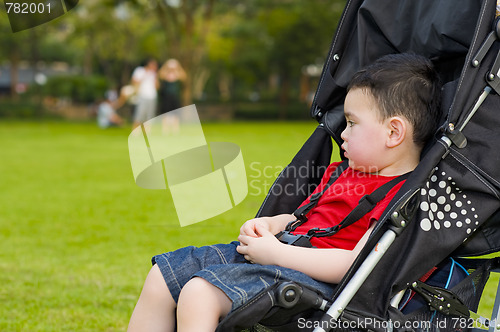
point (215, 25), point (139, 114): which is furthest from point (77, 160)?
point (215, 25)

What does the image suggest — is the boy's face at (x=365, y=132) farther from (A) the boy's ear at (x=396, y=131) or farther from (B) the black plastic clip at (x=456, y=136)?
(B) the black plastic clip at (x=456, y=136)

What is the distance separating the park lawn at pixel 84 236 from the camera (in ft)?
10.8

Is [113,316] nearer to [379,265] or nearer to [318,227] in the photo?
[318,227]

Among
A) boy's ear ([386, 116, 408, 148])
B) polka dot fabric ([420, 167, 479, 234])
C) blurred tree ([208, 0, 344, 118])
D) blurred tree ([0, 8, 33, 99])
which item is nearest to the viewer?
polka dot fabric ([420, 167, 479, 234])

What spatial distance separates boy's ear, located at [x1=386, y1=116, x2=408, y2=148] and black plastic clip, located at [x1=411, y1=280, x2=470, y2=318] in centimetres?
45

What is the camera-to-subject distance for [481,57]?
2064mm

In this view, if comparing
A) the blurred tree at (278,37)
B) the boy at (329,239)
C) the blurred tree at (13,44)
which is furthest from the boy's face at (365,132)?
the blurred tree at (13,44)

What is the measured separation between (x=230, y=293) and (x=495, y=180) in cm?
91

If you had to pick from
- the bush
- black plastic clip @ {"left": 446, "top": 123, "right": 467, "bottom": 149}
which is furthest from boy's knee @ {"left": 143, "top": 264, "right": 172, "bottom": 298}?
the bush

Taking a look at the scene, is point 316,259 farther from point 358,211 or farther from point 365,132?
point 365,132

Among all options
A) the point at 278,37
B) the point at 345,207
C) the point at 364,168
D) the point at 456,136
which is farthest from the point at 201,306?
the point at 278,37

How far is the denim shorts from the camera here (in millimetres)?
1876

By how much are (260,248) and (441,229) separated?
565 millimetres

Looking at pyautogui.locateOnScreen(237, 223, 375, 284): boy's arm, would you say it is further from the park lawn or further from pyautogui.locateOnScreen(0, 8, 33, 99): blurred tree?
pyautogui.locateOnScreen(0, 8, 33, 99): blurred tree
